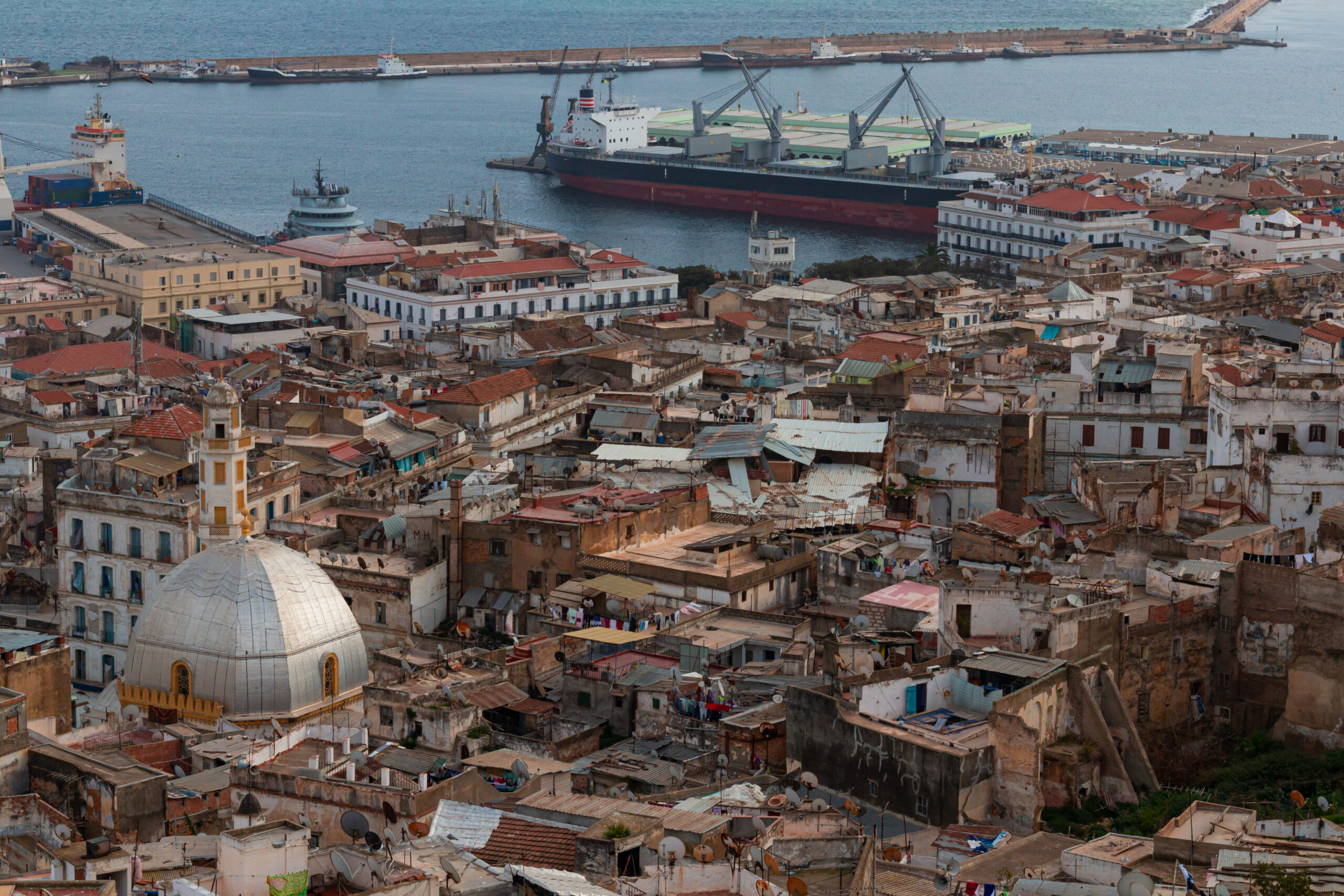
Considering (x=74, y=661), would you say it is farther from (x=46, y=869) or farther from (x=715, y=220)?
(x=715, y=220)

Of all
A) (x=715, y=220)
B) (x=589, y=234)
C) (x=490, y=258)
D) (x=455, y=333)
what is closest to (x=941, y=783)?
(x=455, y=333)

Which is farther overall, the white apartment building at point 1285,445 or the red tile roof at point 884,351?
the red tile roof at point 884,351

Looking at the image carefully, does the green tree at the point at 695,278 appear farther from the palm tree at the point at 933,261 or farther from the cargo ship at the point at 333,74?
the cargo ship at the point at 333,74

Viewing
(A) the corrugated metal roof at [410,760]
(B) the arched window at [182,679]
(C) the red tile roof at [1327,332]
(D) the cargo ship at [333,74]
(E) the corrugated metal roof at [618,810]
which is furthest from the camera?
(D) the cargo ship at [333,74]

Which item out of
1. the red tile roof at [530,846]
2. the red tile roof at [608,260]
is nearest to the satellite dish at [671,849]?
the red tile roof at [530,846]

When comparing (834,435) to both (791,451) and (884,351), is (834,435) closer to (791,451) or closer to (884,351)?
(791,451)

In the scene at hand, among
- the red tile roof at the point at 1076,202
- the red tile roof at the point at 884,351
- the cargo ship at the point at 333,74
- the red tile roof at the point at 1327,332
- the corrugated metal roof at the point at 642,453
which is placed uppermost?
the cargo ship at the point at 333,74

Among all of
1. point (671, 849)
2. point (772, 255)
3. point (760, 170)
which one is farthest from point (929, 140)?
point (671, 849)
